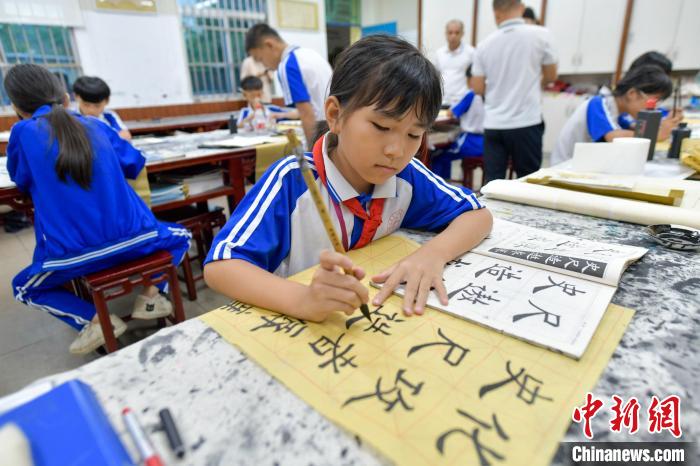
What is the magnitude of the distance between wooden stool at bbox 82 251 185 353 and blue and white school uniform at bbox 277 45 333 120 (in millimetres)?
1404

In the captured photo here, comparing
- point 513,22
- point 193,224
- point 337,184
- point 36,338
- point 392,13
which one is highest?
point 392,13

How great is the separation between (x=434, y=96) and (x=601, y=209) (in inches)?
20.6

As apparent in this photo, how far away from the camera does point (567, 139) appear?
2.10 meters

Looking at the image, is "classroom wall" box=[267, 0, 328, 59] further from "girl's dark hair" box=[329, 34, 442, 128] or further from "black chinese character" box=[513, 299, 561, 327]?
"black chinese character" box=[513, 299, 561, 327]

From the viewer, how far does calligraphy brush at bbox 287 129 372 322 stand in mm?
459

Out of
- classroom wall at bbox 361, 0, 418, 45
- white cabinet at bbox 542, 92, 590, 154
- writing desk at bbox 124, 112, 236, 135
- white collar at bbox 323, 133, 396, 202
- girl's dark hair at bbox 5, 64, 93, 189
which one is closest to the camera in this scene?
white collar at bbox 323, 133, 396, 202

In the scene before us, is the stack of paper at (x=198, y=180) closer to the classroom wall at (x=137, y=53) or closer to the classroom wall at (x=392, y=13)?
the classroom wall at (x=137, y=53)

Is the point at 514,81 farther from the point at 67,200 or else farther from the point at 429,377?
the point at 429,377

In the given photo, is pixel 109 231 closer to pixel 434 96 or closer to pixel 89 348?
pixel 89 348

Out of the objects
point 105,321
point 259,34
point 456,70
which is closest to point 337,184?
point 105,321

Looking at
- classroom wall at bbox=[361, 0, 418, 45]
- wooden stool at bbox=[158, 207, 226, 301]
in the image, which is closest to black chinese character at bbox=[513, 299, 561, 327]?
wooden stool at bbox=[158, 207, 226, 301]

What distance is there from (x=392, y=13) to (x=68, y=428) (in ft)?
27.0

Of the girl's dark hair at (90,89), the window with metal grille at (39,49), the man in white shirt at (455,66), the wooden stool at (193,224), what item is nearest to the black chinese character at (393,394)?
the wooden stool at (193,224)

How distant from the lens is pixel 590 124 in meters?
1.96
